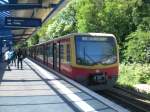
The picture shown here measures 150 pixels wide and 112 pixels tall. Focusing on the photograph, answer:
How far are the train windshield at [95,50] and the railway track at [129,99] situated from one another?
1509mm

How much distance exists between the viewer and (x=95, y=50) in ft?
65.5

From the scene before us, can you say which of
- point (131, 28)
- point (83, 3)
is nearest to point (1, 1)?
point (131, 28)

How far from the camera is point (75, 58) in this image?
64.1ft

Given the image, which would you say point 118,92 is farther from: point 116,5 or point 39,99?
point 116,5

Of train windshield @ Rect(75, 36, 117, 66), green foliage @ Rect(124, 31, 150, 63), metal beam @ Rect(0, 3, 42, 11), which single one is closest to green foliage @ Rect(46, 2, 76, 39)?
green foliage @ Rect(124, 31, 150, 63)

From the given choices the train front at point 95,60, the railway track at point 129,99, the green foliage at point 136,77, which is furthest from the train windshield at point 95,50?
the green foliage at point 136,77

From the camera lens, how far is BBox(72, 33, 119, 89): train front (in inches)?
766

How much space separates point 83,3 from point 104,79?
39590mm

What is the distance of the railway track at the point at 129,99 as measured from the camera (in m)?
16.4

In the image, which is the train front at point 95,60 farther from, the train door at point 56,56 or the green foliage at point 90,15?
the green foliage at point 90,15

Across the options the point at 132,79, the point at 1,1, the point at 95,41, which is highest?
the point at 1,1

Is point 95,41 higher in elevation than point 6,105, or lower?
higher

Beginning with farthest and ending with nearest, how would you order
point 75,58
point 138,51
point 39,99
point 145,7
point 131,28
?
point 131,28 → point 145,7 → point 138,51 → point 75,58 → point 39,99

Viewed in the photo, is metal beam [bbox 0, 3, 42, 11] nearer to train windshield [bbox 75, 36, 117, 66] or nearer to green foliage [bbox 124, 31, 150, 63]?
train windshield [bbox 75, 36, 117, 66]
